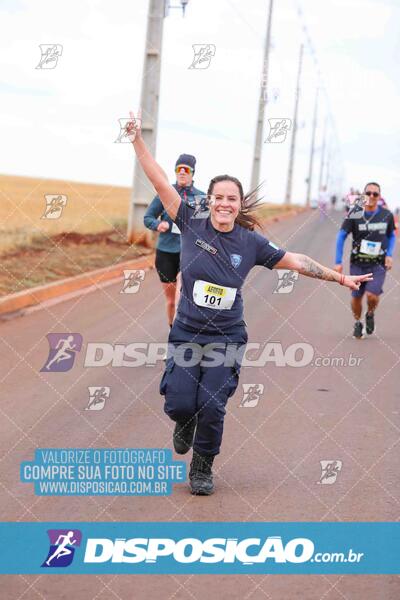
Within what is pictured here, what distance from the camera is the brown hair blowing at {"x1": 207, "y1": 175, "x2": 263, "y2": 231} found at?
279 inches

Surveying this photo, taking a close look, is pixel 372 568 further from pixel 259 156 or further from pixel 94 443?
pixel 259 156

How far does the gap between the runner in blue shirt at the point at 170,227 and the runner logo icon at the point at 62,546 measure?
536 cm

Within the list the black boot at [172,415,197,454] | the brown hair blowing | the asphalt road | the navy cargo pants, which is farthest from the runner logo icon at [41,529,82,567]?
the brown hair blowing

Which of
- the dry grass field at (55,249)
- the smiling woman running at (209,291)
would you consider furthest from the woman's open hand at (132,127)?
the dry grass field at (55,249)

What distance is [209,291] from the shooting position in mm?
7012

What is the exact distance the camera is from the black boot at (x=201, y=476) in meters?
7.12

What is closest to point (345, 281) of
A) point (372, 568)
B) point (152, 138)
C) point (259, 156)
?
point (372, 568)

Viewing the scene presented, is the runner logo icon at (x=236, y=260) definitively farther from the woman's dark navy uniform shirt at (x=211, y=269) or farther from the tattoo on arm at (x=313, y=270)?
the tattoo on arm at (x=313, y=270)

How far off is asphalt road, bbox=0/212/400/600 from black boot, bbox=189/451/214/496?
7 centimetres

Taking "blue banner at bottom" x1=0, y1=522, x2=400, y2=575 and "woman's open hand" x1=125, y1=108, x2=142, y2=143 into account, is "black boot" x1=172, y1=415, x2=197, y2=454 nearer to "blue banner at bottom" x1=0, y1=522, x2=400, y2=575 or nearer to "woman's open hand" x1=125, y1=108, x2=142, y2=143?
"blue banner at bottom" x1=0, y1=522, x2=400, y2=575

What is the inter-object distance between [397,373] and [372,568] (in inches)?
230

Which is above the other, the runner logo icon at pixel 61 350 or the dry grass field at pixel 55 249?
the runner logo icon at pixel 61 350

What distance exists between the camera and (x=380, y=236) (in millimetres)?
13922

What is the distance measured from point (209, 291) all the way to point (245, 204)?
700mm
